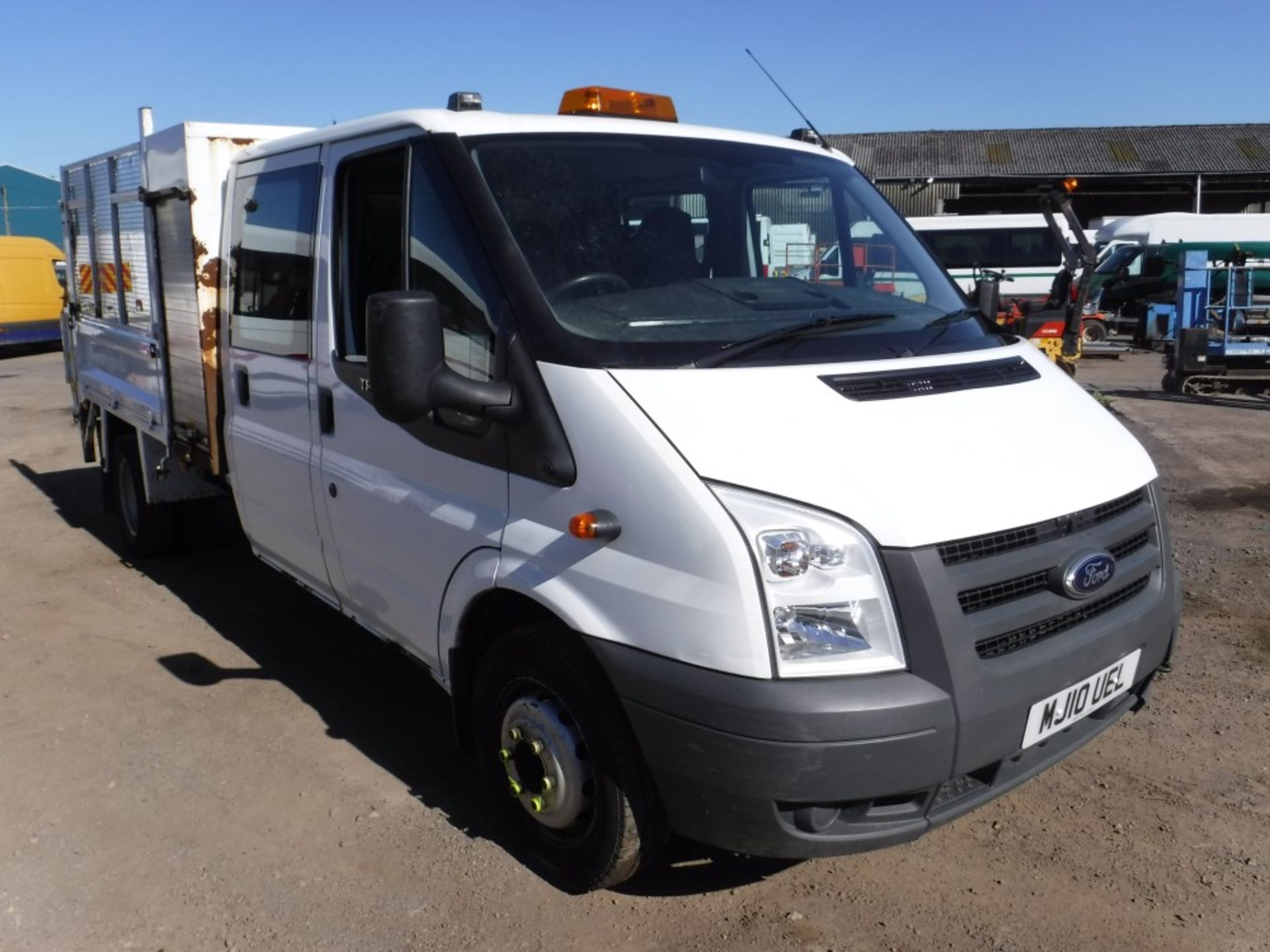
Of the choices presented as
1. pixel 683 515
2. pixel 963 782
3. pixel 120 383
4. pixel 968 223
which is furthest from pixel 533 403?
pixel 968 223

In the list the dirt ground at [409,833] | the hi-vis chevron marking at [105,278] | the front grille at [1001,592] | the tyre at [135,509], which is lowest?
the dirt ground at [409,833]

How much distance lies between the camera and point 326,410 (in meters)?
4.13

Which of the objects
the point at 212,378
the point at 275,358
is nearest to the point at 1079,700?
the point at 275,358

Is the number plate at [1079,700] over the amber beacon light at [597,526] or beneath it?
beneath

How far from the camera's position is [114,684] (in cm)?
519

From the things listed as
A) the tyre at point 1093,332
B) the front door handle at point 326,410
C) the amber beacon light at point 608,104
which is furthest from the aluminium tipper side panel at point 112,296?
the tyre at point 1093,332

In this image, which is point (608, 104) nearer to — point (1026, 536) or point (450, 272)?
point (450, 272)

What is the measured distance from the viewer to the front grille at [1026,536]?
2.80 metres

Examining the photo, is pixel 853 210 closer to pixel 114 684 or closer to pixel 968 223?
pixel 114 684

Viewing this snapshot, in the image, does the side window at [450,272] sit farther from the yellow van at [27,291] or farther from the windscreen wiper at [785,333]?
the yellow van at [27,291]

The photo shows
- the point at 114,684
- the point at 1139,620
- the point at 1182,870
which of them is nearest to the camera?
the point at 1139,620

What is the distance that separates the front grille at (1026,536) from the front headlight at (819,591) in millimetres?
221

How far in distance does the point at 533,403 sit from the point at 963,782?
1.51 m

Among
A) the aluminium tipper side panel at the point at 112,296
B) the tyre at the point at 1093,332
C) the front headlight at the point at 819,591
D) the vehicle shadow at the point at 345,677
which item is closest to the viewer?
the front headlight at the point at 819,591
